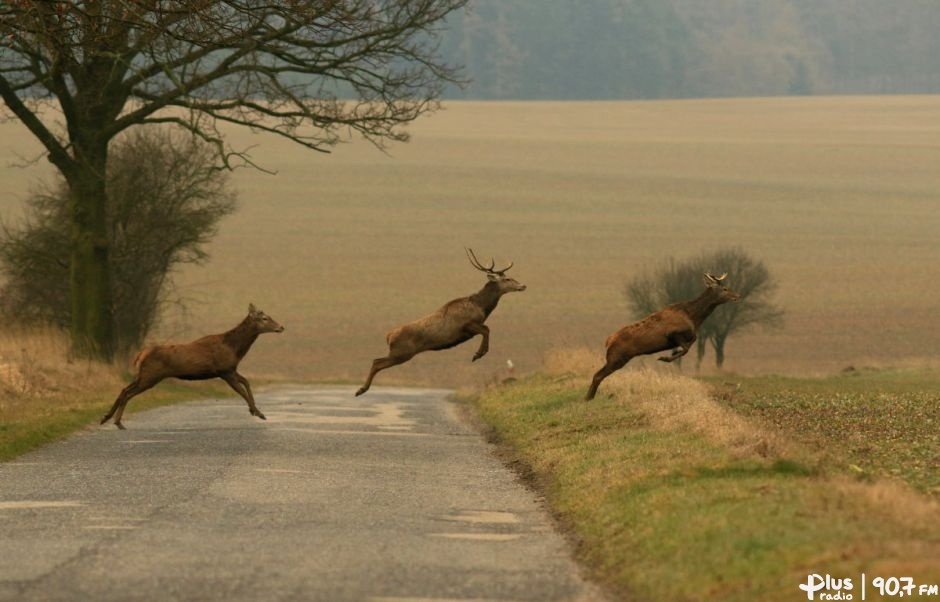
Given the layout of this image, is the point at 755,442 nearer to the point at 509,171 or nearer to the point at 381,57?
the point at 381,57

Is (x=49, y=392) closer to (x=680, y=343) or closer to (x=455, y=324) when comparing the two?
(x=455, y=324)

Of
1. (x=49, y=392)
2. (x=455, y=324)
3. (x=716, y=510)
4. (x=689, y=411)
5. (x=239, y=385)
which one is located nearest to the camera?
(x=716, y=510)

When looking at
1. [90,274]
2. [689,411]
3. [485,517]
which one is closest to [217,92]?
[90,274]

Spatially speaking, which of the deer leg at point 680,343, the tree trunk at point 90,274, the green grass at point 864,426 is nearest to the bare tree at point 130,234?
the tree trunk at point 90,274

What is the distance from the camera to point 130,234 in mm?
45375

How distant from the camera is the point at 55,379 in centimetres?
3234

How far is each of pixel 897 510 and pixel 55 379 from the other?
2251 centimetres

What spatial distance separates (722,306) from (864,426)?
2072 inches

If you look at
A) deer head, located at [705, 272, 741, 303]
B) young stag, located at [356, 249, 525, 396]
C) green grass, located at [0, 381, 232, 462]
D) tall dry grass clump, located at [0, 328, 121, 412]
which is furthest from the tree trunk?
deer head, located at [705, 272, 741, 303]

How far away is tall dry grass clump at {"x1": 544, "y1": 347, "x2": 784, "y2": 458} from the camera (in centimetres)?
1746

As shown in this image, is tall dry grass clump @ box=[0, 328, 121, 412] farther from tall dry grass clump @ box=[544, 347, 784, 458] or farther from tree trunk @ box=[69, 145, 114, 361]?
tall dry grass clump @ box=[544, 347, 784, 458]

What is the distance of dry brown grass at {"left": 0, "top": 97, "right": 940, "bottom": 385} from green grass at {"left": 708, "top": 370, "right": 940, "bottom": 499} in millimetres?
24844

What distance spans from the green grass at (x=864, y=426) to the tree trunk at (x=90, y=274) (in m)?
13.0

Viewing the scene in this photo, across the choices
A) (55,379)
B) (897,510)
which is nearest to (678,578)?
(897,510)
